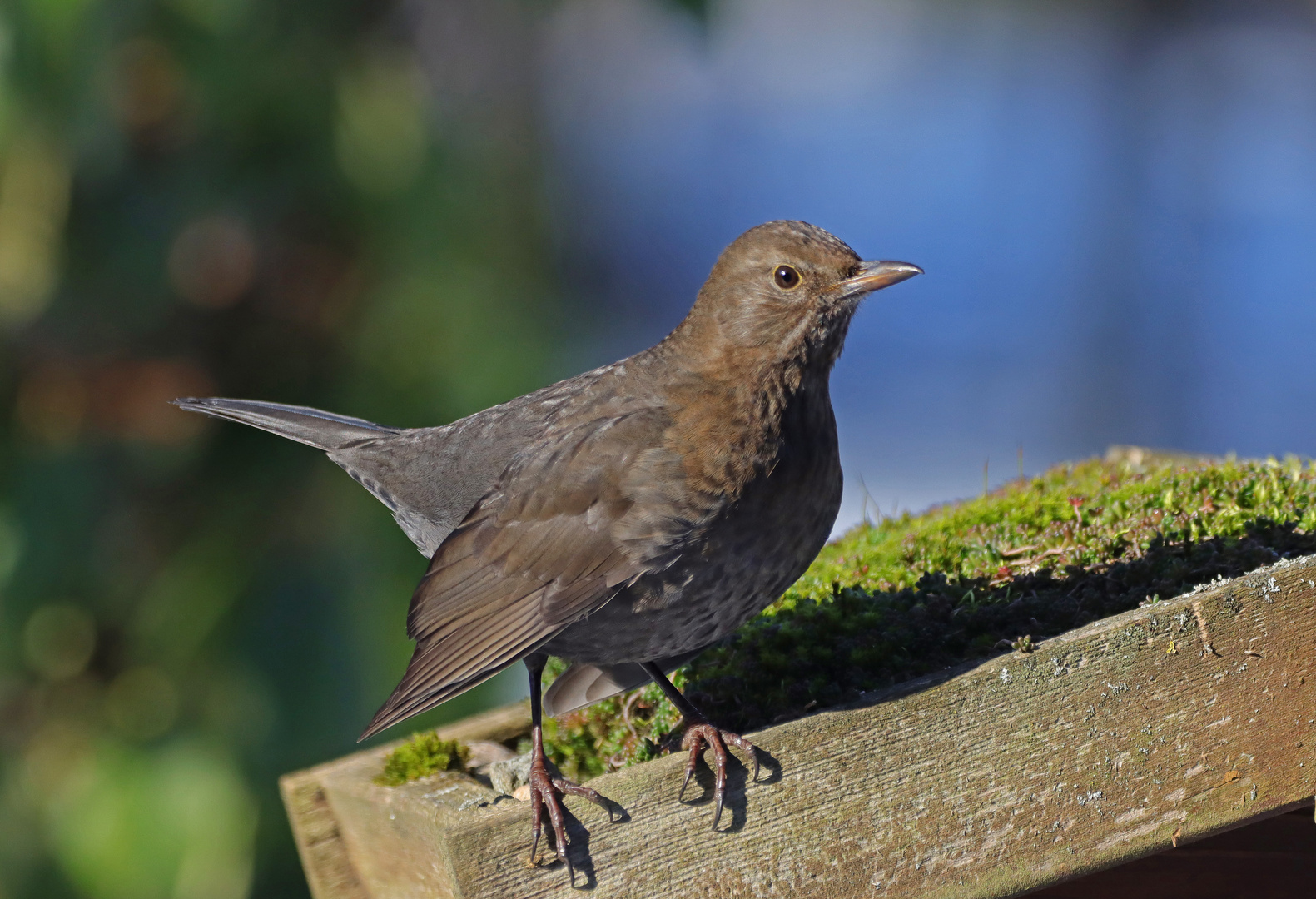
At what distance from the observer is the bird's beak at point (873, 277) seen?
7.46ft

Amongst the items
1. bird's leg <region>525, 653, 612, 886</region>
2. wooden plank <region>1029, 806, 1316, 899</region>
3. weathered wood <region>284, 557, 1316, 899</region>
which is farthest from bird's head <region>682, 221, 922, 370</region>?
wooden plank <region>1029, 806, 1316, 899</region>

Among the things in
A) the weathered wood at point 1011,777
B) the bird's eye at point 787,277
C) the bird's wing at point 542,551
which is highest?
the bird's eye at point 787,277

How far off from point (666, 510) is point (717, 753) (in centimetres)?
48

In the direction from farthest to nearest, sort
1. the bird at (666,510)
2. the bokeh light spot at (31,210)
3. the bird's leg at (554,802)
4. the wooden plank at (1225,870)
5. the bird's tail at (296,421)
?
the bokeh light spot at (31,210) → the bird's tail at (296,421) → the wooden plank at (1225,870) → the bird at (666,510) → the bird's leg at (554,802)

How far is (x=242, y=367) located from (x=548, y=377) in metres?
1.06

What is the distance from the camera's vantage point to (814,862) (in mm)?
2113

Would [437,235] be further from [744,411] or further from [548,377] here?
[744,411]

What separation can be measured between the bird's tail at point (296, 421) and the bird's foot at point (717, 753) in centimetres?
143

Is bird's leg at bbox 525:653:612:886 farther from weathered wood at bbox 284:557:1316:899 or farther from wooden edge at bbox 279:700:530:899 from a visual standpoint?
wooden edge at bbox 279:700:530:899

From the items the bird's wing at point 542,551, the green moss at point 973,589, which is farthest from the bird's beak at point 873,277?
the green moss at point 973,589

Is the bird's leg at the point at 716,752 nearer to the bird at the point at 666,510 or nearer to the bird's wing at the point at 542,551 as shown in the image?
the bird at the point at 666,510

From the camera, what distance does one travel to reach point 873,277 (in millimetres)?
2303

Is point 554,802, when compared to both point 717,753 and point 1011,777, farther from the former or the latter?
point 1011,777

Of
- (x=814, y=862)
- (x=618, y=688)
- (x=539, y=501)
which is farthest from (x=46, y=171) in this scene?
(x=814, y=862)
